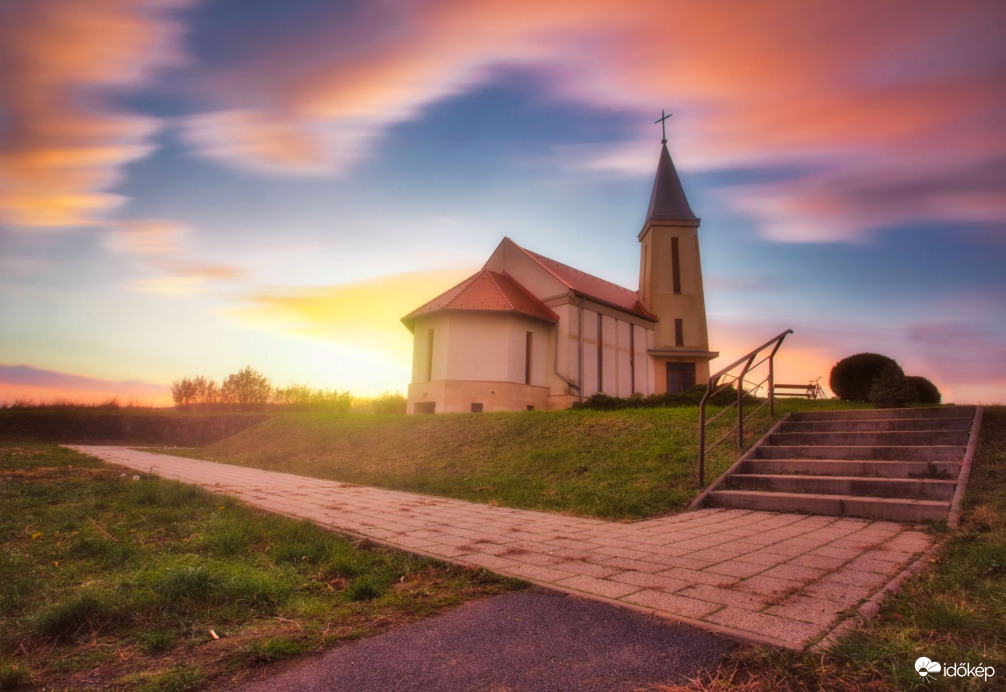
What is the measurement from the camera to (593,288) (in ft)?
87.6

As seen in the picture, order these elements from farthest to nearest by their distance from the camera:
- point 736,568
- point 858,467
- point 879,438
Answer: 1. point 879,438
2. point 858,467
3. point 736,568

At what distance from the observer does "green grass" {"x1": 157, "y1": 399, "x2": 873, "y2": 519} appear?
7414 mm

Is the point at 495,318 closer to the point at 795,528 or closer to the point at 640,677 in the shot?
the point at 795,528

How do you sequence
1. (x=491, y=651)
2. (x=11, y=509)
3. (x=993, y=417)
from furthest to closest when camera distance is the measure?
(x=993, y=417), (x=11, y=509), (x=491, y=651)

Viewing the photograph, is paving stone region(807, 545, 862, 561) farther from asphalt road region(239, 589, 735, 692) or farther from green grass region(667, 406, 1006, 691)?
asphalt road region(239, 589, 735, 692)

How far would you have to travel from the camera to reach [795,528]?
18.1ft

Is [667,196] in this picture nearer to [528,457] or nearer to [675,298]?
[675,298]

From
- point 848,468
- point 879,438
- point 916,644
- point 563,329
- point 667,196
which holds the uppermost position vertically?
point 667,196

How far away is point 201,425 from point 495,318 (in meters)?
13.4

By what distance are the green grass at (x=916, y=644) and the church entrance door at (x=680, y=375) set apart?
23695 mm

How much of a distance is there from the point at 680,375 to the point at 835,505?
71.2ft

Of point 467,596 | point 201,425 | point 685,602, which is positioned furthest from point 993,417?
point 201,425

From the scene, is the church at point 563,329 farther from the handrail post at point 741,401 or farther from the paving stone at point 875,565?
the paving stone at point 875,565

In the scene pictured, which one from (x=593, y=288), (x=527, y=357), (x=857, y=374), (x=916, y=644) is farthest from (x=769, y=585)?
(x=593, y=288)
